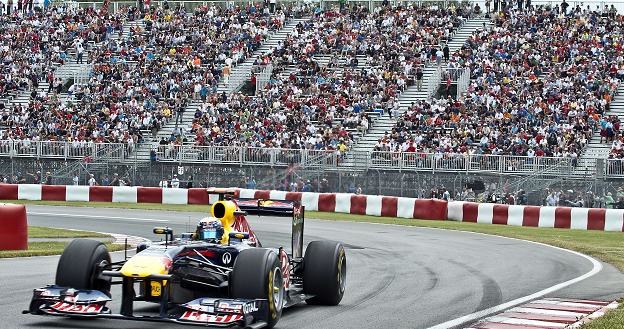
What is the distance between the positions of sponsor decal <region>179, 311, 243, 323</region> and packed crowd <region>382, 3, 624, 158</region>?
92.7 feet

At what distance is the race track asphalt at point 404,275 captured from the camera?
1252cm

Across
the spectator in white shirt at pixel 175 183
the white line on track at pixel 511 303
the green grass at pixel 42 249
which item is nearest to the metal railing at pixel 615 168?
the spectator in white shirt at pixel 175 183

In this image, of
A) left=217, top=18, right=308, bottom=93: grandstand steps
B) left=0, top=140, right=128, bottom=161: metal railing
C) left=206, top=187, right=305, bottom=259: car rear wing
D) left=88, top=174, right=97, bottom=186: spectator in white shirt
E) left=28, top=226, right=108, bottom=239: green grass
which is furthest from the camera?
left=217, top=18, right=308, bottom=93: grandstand steps

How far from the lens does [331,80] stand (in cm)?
4778

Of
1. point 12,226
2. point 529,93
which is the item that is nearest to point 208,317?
point 12,226

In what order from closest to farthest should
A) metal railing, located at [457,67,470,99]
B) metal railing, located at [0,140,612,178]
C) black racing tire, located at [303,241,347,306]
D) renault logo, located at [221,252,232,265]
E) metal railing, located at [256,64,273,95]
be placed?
renault logo, located at [221,252,232,265], black racing tire, located at [303,241,347,306], metal railing, located at [0,140,612,178], metal railing, located at [457,67,470,99], metal railing, located at [256,64,273,95]

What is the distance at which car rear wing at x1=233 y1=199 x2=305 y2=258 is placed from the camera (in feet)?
45.9

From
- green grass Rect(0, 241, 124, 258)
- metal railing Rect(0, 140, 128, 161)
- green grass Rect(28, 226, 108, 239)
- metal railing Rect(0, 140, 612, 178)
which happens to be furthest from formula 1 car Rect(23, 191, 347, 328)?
metal railing Rect(0, 140, 128, 161)

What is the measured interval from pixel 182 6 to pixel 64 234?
113 ft

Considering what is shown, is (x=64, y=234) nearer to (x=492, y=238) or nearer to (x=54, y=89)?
(x=492, y=238)

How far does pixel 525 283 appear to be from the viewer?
16.8 metres

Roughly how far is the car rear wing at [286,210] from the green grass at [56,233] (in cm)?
1060

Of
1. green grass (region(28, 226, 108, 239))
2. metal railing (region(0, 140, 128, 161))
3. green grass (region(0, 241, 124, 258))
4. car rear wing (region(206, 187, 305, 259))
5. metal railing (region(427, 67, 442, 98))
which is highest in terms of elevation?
metal railing (region(427, 67, 442, 98))

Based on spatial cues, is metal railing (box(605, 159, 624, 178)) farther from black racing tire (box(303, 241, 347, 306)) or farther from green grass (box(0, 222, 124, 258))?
black racing tire (box(303, 241, 347, 306))
